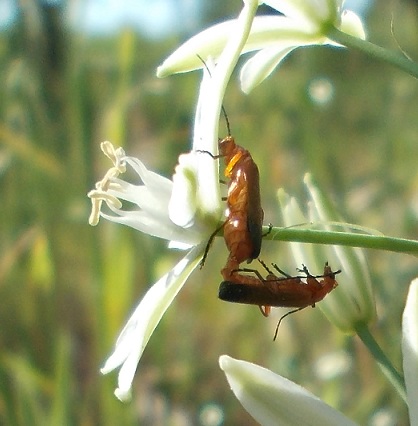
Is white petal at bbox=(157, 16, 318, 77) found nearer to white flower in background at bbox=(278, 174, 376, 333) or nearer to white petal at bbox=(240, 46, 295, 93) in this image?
white petal at bbox=(240, 46, 295, 93)

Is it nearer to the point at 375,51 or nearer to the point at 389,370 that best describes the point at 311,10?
the point at 375,51

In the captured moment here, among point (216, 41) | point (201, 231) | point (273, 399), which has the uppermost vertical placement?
point (216, 41)

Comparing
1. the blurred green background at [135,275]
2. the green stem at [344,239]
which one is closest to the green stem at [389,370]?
the green stem at [344,239]

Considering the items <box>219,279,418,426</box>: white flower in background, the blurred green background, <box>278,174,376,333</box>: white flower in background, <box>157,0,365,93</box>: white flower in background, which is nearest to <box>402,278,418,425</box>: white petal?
<box>219,279,418,426</box>: white flower in background

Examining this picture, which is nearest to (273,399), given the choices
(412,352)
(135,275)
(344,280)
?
(412,352)

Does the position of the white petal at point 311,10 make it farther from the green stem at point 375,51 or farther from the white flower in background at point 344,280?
the white flower in background at point 344,280

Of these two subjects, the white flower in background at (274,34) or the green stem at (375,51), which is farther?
the white flower in background at (274,34)

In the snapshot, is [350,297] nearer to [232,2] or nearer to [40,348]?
[40,348]
